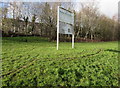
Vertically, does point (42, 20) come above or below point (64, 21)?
above

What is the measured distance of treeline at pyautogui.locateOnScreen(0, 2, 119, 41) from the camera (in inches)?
716

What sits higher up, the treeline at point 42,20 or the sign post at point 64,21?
the treeline at point 42,20

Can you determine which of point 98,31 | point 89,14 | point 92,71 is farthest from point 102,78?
point 98,31

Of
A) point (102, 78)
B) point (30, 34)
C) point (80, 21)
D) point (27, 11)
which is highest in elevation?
point (27, 11)

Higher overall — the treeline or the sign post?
the treeline

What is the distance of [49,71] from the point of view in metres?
3.32

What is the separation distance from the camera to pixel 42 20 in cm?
1925

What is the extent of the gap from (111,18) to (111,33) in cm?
443

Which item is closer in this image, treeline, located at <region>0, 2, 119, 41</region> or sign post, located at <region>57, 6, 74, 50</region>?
sign post, located at <region>57, 6, 74, 50</region>

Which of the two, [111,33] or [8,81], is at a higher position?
[111,33]

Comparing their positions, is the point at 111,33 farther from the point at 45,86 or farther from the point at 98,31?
the point at 45,86

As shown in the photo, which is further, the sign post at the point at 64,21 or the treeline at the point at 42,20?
the treeline at the point at 42,20

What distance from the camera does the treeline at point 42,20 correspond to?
18.2 meters

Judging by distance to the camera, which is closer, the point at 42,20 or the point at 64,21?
the point at 64,21
